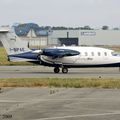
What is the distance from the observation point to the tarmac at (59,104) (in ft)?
52.1

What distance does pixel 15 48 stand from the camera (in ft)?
140

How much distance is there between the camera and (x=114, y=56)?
42.8m

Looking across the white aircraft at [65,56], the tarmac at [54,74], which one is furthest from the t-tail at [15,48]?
the tarmac at [54,74]

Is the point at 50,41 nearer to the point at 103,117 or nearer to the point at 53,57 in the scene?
the point at 53,57

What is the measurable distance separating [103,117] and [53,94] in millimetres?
7527

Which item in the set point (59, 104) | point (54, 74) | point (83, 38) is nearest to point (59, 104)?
point (59, 104)

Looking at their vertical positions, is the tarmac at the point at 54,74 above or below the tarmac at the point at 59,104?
below

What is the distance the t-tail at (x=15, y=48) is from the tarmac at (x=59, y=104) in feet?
53.8

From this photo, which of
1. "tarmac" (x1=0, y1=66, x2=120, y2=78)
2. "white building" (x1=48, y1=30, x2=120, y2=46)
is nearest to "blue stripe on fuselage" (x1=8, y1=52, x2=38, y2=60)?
"tarmac" (x1=0, y1=66, x2=120, y2=78)

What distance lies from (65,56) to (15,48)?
13.6ft

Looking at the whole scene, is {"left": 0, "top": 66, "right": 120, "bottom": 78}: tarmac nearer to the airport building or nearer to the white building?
the airport building

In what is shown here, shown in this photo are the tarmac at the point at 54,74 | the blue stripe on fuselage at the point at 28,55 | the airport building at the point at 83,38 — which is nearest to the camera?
the tarmac at the point at 54,74

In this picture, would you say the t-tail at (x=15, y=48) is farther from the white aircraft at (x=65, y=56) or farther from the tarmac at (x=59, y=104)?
the tarmac at (x=59, y=104)

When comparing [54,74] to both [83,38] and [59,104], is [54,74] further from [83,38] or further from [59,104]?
[83,38]
